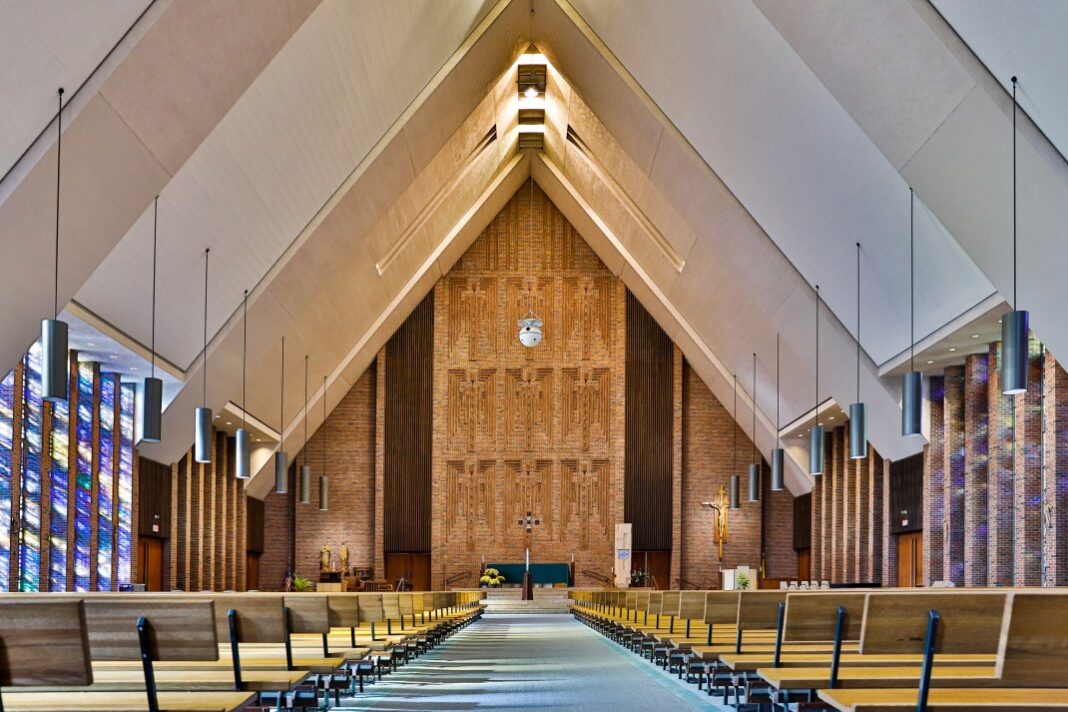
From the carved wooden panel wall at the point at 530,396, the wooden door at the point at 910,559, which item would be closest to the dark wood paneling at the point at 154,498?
the carved wooden panel wall at the point at 530,396

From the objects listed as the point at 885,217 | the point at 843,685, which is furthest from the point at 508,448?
the point at 843,685

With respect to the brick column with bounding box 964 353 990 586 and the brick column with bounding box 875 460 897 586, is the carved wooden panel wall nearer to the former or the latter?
the brick column with bounding box 875 460 897 586

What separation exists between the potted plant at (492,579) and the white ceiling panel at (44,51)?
2006 cm

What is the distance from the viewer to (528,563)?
29016 millimetres

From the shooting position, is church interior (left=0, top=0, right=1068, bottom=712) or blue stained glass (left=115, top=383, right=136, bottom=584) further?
blue stained glass (left=115, top=383, right=136, bottom=584)

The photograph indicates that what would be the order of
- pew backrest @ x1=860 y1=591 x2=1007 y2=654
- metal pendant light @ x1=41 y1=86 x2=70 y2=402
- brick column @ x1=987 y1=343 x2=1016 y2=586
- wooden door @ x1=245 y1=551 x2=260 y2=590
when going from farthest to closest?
wooden door @ x1=245 y1=551 x2=260 y2=590 < brick column @ x1=987 y1=343 x2=1016 y2=586 < metal pendant light @ x1=41 y1=86 x2=70 y2=402 < pew backrest @ x1=860 y1=591 x2=1007 y2=654

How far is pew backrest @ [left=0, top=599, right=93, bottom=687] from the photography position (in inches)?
147

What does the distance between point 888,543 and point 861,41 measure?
1162 centimetres

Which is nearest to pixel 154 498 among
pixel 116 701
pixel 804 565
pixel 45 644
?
pixel 804 565

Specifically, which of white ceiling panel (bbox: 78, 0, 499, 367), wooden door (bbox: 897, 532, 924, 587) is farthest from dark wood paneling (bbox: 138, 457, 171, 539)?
wooden door (bbox: 897, 532, 924, 587)

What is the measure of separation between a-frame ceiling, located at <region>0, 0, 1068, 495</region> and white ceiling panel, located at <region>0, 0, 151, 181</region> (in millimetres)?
196

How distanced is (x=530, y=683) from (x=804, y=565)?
21.4 meters

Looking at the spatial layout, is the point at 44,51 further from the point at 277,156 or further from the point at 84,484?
the point at 84,484

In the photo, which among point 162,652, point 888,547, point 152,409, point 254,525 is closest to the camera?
point 162,652
